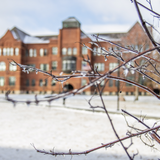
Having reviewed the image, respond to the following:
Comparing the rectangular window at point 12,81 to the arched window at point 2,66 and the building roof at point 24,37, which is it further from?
the building roof at point 24,37

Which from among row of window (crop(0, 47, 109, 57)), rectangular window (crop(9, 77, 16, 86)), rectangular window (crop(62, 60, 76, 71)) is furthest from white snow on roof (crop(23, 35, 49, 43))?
rectangular window (crop(9, 77, 16, 86))

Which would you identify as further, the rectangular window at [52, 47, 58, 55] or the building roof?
the building roof

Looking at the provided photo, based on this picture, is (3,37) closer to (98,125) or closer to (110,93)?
(110,93)

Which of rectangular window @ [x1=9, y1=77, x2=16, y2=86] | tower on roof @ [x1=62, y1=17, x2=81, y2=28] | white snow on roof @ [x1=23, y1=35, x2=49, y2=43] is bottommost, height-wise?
rectangular window @ [x1=9, y1=77, x2=16, y2=86]

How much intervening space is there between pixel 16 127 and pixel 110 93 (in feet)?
102

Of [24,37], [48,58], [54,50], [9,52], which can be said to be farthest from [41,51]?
[9,52]

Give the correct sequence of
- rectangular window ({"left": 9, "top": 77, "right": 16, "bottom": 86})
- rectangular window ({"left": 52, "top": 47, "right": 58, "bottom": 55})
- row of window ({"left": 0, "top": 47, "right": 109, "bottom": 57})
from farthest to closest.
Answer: rectangular window ({"left": 9, "top": 77, "right": 16, "bottom": 86}) → rectangular window ({"left": 52, "top": 47, "right": 58, "bottom": 55}) → row of window ({"left": 0, "top": 47, "right": 109, "bottom": 57})

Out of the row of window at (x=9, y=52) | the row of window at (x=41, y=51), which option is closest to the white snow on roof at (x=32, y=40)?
the row of window at (x=41, y=51)

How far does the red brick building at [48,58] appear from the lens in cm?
3753

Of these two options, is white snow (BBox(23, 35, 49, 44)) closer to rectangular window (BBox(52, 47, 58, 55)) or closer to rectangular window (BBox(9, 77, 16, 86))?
rectangular window (BBox(52, 47, 58, 55))

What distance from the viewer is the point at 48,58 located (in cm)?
4038

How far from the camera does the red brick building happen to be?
3753 cm

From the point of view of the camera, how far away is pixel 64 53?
38.2 meters

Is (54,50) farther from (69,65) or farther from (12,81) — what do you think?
(12,81)
